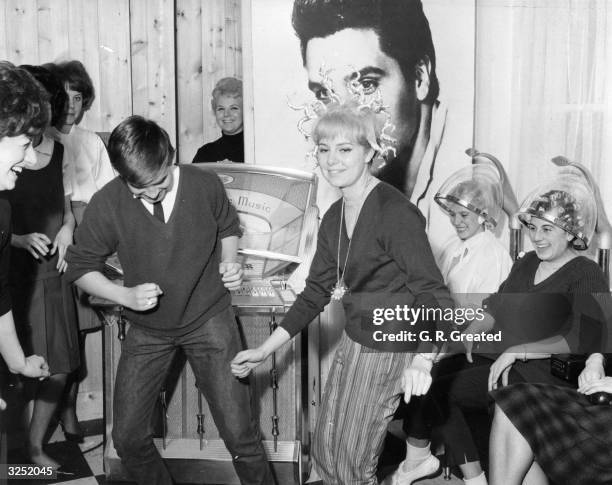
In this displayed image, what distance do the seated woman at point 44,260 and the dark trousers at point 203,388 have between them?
0.37 metres

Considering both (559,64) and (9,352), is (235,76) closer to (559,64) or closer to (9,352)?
(559,64)

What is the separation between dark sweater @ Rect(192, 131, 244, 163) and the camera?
1.93m

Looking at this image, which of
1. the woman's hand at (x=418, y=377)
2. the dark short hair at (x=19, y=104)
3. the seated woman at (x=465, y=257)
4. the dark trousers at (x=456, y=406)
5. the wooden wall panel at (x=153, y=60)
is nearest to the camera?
the dark short hair at (x=19, y=104)

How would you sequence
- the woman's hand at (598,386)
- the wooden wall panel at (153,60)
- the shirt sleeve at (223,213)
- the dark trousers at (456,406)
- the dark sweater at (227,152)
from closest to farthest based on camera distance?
the woman's hand at (598,386) < the shirt sleeve at (223,213) < the dark trousers at (456,406) < the wooden wall panel at (153,60) < the dark sweater at (227,152)

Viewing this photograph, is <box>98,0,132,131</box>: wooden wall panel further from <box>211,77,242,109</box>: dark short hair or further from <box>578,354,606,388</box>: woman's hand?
<box>578,354,606,388</box>: woman's hand

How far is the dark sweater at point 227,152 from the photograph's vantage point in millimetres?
1927

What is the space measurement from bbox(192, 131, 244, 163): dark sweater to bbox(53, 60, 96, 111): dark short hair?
1.02ft

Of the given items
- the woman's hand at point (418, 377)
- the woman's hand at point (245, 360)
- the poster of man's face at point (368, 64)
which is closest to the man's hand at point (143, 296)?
the woman's hand at point (245, 360)

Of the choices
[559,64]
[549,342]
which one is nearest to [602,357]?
[549,342]


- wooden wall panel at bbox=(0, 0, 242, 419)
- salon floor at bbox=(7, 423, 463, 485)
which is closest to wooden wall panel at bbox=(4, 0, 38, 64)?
wooden wall panel at bbox=(0, 0, 242, 419)

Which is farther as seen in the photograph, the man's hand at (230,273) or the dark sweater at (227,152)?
the dark sweater at (227,152)

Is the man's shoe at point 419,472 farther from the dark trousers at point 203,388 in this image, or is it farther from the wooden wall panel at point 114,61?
the wooden wall panel at point 114,61

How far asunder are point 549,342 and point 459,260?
32 cm

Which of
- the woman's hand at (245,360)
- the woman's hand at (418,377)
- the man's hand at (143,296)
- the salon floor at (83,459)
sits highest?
the man's hand at (143,296)
